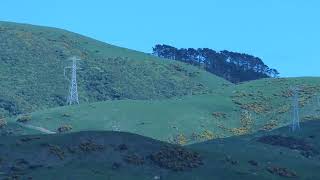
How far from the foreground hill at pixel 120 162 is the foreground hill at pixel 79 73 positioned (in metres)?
61.2

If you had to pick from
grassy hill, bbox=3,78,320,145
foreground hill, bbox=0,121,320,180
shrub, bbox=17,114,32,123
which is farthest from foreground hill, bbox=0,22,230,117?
foreground hill, bbox=0,121,320,180

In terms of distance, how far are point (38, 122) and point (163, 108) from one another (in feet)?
60.6

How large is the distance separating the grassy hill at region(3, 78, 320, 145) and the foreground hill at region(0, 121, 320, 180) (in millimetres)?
33387

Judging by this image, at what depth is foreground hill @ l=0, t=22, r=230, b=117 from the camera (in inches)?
4948

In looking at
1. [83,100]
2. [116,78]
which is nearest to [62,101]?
[83,100]

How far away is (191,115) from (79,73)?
42307 mm

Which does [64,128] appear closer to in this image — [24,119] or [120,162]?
[24,119]

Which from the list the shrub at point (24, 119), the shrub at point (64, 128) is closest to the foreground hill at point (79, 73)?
the shrub at point (24, 119)

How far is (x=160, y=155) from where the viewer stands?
173ft

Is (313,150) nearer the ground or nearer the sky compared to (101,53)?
nearer the ground

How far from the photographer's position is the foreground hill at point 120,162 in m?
48.7

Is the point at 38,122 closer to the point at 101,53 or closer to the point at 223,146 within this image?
the point at 223,146

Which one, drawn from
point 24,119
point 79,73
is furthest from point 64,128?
point 79,73

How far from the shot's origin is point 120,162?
51.3 meters
